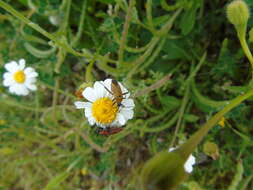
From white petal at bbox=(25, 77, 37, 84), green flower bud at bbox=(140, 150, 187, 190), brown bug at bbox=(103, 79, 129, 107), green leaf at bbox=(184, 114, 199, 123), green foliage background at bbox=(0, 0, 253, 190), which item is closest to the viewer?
green flower bud at bbox=(140, 150, 187, 190)

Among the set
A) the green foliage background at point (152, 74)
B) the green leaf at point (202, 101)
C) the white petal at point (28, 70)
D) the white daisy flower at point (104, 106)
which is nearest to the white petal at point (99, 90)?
the white daisy flower at point (104, 106)

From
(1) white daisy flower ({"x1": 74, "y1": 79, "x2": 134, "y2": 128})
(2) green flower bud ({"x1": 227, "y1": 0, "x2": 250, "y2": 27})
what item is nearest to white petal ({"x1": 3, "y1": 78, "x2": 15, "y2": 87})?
(1) white daisy flower ({"x1": 74, "y1": 79, "x2": 134, "y2": 128})

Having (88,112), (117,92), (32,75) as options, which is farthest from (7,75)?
(117,92)

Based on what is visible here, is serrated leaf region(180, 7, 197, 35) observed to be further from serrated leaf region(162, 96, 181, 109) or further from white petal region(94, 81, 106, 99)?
white petal region(94, 81, 106, 99)

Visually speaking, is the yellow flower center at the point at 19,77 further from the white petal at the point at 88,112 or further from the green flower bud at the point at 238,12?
the green flower bud at the point at 238,12

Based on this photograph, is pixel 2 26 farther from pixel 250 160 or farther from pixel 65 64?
pixel 250 160

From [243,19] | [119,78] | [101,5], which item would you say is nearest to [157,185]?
[243,19]
